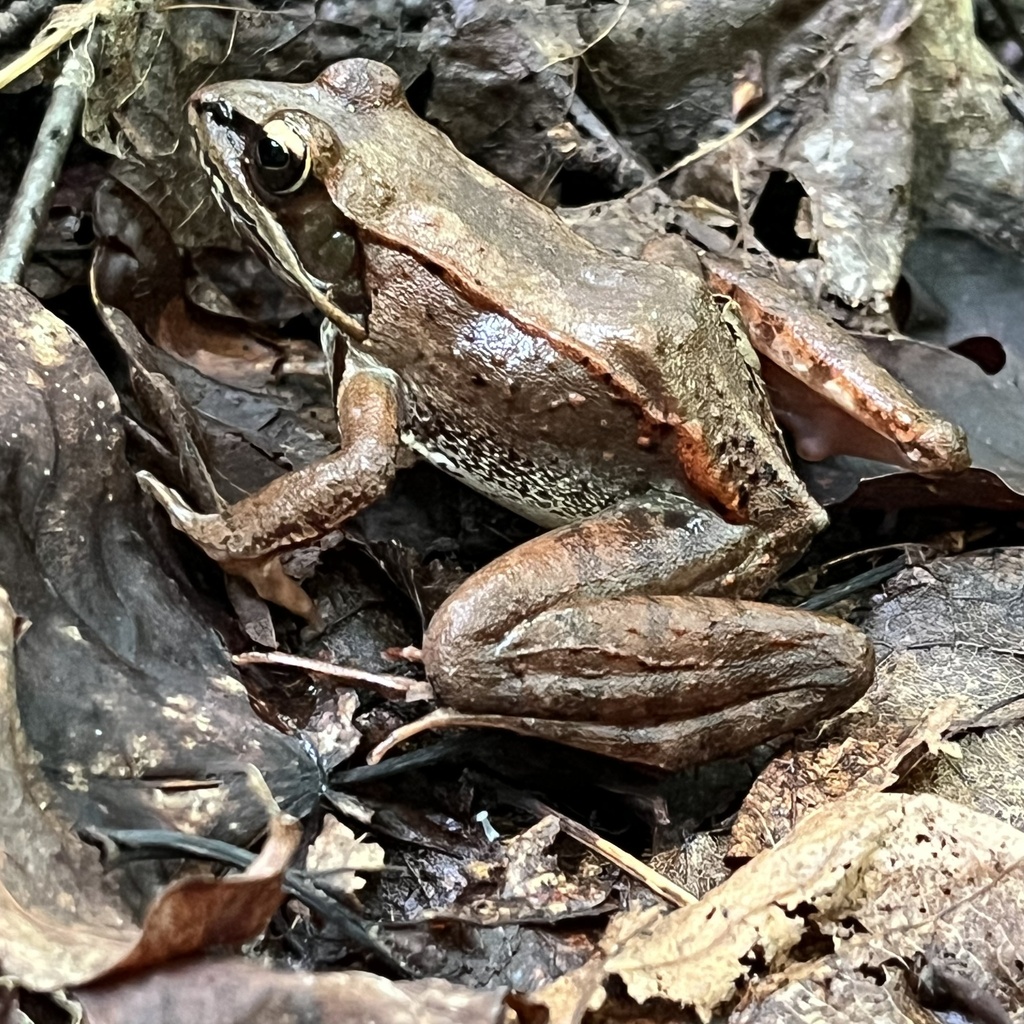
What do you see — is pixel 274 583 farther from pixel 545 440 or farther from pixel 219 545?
pixel 545 440

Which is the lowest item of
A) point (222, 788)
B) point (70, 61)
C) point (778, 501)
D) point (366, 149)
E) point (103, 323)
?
point (222, 788)

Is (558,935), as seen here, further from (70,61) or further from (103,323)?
(70,61)

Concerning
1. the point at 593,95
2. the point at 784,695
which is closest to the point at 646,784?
the point at 784,695

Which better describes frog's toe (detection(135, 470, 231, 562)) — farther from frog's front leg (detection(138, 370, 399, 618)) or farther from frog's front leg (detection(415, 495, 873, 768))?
frog's front leg (detection(415, 495, 873, 768))

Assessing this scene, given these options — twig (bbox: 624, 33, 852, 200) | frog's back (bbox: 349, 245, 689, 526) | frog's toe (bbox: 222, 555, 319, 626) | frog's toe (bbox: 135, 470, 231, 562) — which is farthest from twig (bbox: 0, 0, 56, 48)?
twig (bbox: 624, 33, 852, 200)

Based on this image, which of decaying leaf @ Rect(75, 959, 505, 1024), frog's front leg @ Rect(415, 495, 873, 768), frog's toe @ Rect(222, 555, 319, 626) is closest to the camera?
decaying leaf @ Rect(75, 959, 505, 1024)

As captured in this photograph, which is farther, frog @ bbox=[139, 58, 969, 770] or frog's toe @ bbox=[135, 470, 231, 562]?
frog's toe @ bbox=[135, 470, 231, 562]

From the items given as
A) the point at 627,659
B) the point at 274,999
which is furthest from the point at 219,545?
the point at 274,999
